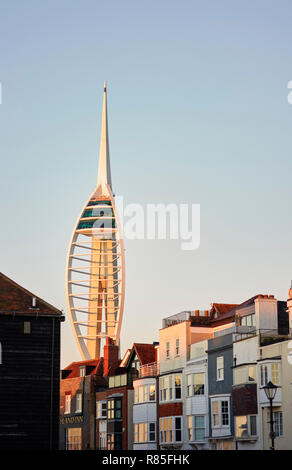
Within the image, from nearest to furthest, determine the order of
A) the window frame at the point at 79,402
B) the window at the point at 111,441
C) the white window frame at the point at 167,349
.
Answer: the white window frame at the point at 167,349 < the window at the point at 111,441 < the window frame at the point at 79,402

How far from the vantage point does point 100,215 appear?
196625 mm

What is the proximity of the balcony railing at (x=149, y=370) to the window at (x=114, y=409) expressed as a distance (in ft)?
14.0

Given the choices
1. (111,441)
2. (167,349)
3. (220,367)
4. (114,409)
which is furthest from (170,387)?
(111,441)

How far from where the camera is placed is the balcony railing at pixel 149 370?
3002 inches

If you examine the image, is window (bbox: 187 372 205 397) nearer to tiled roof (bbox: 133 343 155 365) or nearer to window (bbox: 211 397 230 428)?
window (bbox: 211 397 230 428)

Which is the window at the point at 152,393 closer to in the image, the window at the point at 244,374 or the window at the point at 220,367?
the window at the point at 220,367

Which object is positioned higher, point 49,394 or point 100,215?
point 100,215

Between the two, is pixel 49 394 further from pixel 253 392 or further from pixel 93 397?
pixel 93 397

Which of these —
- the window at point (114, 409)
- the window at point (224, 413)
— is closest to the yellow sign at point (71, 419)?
the window at point (114, 409)

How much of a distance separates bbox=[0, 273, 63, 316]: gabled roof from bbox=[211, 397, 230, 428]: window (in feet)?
42.9
